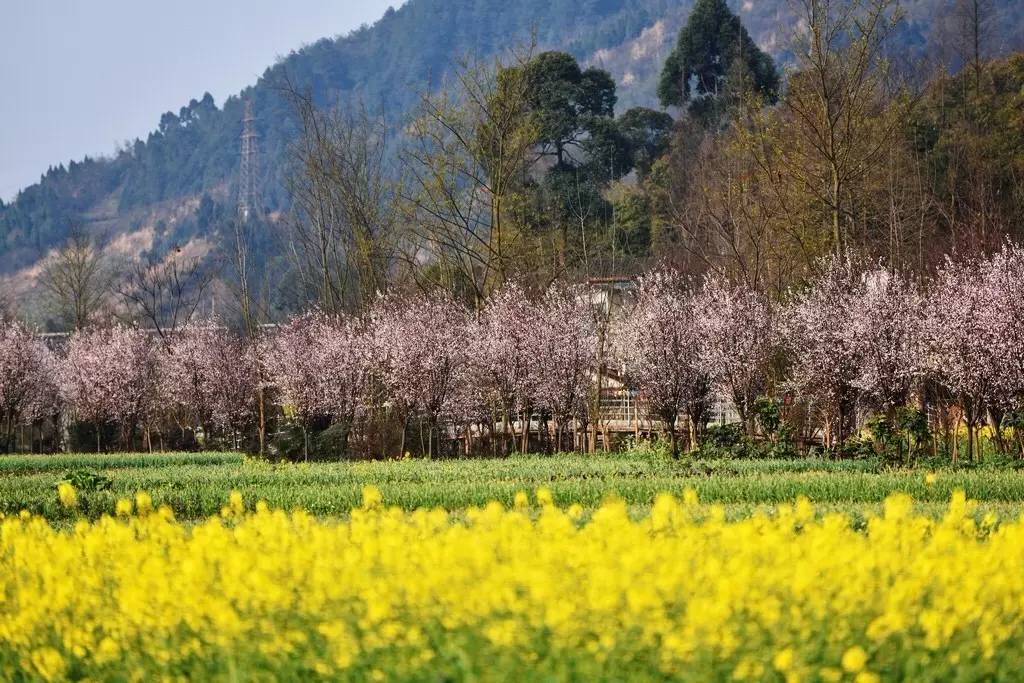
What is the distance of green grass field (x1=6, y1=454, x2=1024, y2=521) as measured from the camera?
13.1 meters

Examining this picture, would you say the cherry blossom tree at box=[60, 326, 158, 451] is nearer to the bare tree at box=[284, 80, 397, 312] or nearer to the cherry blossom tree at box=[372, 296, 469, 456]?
the bare tree at box=[284, 80, 397, 312]

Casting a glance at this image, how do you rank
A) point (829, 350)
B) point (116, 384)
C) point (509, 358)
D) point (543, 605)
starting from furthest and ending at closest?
point (116, 384) → point (509, 358) → point (829, 350) → point (543, 605)

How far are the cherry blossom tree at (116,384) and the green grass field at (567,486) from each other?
57.0ft

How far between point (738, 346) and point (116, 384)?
19.5 metres

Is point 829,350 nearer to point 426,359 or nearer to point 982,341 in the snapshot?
point 982,341

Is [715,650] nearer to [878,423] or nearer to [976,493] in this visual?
[976,493]

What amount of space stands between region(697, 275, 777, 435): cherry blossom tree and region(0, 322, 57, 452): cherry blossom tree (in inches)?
825

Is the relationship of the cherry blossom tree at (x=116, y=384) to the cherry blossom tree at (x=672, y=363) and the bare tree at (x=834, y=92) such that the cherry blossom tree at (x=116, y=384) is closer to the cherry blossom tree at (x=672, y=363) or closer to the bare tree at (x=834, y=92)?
the cherry blossom tree at (x=672, y=363)

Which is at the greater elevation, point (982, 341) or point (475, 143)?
point (475, 143)

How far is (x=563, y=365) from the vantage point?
25000 millimetres

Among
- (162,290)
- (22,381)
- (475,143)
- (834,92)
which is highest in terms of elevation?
(162,290)

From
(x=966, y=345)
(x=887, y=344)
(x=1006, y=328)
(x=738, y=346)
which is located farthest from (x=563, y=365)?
(x=1006, y=328)

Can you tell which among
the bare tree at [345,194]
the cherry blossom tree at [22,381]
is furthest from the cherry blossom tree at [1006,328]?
the cherry blossom tree at [22,381]

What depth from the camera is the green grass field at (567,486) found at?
517 inches
